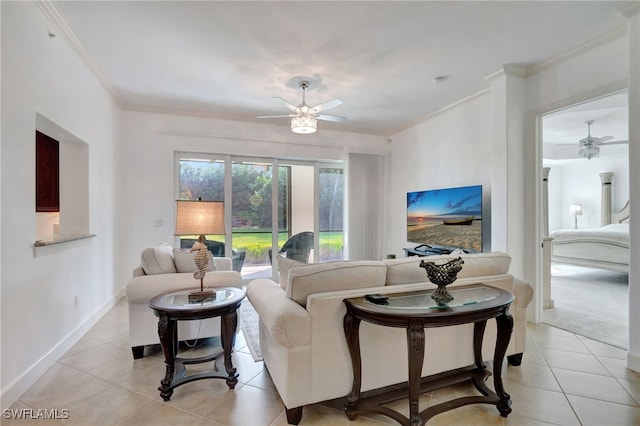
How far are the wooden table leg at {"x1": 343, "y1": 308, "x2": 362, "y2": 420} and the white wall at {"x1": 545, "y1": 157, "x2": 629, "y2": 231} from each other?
29.0 feet

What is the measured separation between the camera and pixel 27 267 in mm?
2180

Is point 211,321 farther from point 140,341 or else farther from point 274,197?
point 274,197

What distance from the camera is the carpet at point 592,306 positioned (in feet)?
10.0

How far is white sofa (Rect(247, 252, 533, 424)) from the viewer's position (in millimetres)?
1716

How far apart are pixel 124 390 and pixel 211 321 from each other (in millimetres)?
781

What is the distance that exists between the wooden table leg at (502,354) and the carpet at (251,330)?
1715 millimetres

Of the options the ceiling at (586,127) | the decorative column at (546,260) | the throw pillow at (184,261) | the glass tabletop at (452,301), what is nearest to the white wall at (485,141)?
the decorative column at (546,260)

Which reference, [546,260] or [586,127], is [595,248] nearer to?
[586,127]

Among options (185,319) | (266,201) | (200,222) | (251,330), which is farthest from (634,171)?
(266,201)

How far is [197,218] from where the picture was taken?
230 centimetres

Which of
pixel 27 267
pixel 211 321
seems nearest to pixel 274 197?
pixel 211 321

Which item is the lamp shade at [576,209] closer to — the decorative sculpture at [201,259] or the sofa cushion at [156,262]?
the decorative sculpture at [201,259]

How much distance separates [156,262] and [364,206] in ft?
12.9

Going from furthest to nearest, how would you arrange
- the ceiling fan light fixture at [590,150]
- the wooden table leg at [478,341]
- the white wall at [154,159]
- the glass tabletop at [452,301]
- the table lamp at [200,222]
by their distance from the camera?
the ceiling fan light fixture at [590,150]
the white wall at [154,159]
the table lamp at [200,222]
the wooden table leg at [478,341]
the glass tabletop at [452,301]
